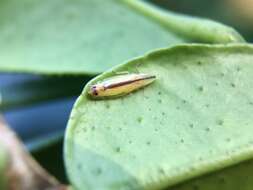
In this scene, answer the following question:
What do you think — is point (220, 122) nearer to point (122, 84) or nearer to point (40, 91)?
point (122, 84)

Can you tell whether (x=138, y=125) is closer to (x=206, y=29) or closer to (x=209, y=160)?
(x=209, y=160)

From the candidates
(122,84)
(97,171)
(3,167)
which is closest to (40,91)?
(3,167)

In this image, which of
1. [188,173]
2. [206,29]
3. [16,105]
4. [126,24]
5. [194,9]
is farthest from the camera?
[194,9]

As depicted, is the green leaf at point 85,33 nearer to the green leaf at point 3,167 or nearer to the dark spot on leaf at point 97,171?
the green leaf at point 3,167

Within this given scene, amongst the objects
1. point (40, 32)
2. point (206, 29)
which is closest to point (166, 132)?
point (206, 29)

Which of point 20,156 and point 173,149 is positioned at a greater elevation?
point 173,149

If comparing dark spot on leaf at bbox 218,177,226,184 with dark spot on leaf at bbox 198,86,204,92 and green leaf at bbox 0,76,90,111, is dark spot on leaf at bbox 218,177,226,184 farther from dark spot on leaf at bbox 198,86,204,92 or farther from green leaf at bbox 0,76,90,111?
green leaf at bbox 0,76,90,111
